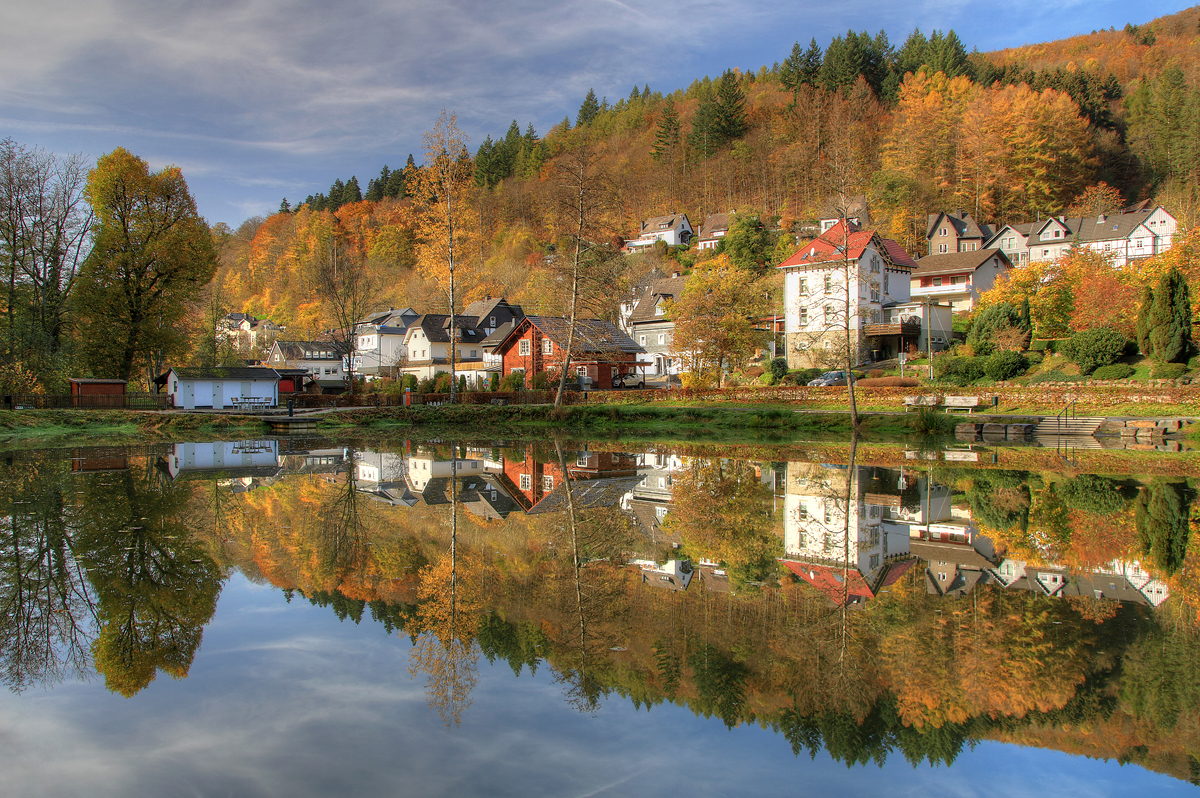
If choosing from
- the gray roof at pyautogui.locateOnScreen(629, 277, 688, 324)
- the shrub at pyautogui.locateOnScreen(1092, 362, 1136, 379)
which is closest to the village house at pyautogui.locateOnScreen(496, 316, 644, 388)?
the gray roof at pyautogui.locateOnScreen(629, 277, 688, 324)

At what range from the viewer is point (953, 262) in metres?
53.5

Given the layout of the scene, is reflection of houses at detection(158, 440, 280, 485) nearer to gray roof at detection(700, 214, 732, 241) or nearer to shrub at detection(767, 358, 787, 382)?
shrub at detection(767, 358, 787, 382)

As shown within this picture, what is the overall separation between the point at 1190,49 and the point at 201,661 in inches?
4554

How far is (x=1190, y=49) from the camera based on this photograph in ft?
265

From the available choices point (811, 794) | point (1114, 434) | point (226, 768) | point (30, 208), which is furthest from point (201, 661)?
point (30, 208)

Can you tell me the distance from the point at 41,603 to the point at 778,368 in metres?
40.9

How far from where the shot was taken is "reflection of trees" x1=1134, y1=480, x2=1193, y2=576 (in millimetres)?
8505

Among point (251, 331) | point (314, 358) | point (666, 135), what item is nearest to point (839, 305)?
point (314, 358)

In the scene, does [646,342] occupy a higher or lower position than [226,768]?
higher

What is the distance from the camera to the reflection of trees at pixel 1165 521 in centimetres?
851

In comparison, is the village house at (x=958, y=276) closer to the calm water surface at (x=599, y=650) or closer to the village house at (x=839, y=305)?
the village house at (x=839, y=305)

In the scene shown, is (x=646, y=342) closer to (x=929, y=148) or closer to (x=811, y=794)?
(x=929, y=148)

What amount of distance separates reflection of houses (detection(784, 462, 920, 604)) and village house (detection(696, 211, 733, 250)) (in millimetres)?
67605

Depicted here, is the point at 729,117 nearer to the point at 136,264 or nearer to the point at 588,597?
the point at 136,264
